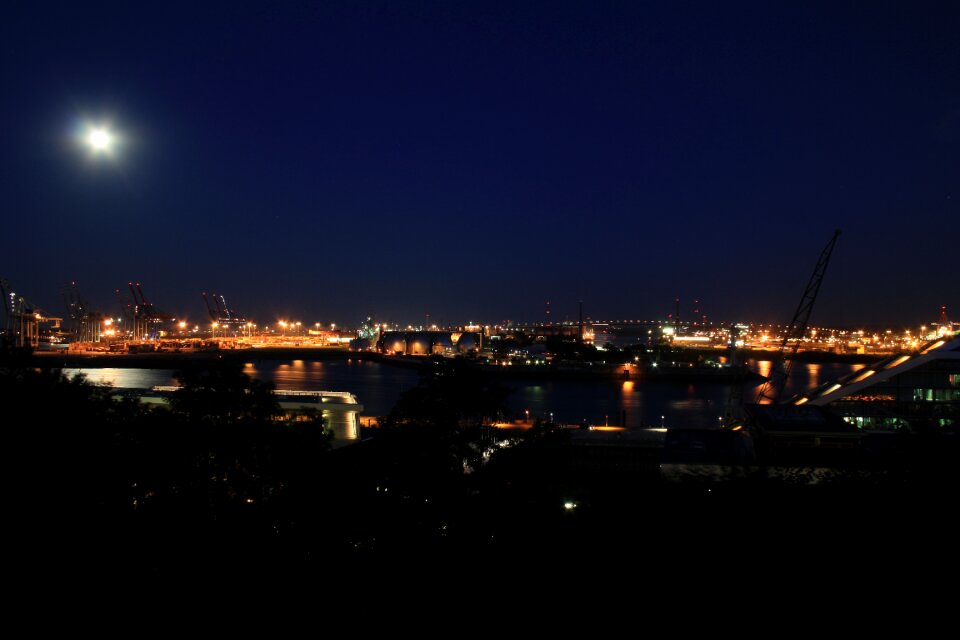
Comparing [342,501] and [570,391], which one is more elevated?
[342,501]

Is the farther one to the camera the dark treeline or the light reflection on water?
the light reflection on water

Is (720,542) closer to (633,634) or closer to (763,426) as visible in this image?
(633,634)

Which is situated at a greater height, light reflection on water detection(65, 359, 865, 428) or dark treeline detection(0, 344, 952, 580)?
dark treeline detection(0, 344, 952, 580)

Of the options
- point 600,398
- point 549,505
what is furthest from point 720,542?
point 600,398

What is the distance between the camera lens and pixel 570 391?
13.0m

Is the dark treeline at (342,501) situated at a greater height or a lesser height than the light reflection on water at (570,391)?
greater

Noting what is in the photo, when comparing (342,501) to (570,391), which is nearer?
(342,501)

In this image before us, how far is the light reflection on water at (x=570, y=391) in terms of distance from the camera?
29.8 feet

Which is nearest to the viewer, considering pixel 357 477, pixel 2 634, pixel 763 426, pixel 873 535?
pixel 2 634

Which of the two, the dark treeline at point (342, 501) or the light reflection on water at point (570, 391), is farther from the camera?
the light reflection on water at point (570, 391)

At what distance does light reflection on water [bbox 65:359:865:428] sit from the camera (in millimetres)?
9078

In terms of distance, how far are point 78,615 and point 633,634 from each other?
3.74 feet

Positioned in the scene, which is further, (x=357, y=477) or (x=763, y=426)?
(x=763, y=426)

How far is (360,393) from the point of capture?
11727 mm
